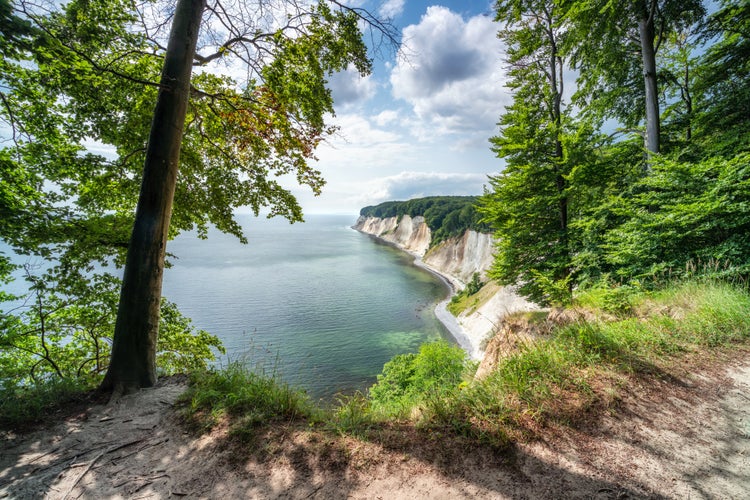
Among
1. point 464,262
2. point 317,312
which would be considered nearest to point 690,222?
point 317,312

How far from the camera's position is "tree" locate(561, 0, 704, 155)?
8.00m

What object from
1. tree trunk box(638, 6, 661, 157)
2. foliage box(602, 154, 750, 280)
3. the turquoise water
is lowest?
the turquoise water

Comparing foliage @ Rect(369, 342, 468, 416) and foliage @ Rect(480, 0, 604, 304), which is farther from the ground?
foliage @ Rect(480, 0, 604, 304)

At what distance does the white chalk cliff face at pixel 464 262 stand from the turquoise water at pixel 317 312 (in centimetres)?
309

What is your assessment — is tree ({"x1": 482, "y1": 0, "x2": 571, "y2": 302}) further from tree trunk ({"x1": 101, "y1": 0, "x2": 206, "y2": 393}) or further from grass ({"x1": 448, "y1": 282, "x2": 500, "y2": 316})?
grass ({"x1": 448, "y1": 282, "x2": 500, "y2": 316})

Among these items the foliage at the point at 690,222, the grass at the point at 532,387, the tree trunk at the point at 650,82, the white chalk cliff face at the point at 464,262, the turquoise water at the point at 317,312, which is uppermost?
the tree trunk at the point at 650,82

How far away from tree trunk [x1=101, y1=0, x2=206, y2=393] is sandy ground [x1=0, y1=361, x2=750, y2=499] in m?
0.92

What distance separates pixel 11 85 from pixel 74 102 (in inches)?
28.1

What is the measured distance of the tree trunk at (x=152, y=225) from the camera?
3.83m

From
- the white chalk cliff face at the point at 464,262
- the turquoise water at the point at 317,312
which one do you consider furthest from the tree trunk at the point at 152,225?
the turquoise water at the point at 317,312

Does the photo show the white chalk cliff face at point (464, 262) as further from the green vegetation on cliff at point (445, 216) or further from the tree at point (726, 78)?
the tree at point (726, 78)

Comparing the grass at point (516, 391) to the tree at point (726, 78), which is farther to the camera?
the tree at point (726, 78)

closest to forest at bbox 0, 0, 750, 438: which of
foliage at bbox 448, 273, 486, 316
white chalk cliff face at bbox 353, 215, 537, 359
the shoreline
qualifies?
white chalk cliff face at bbox 353, 215, 537, 359

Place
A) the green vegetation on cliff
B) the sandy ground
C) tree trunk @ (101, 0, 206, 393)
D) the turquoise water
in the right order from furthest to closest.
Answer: the green vegetation on cliff → the turquoise water → tree trunk @ (101, 0, 206, 393) → the sandy ground
